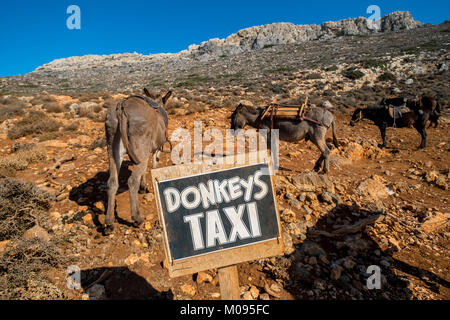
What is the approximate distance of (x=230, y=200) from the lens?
190 cm

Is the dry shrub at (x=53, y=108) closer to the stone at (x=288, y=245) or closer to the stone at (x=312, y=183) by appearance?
the stone at (x=312, y=183)

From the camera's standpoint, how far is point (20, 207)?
12.6 ft

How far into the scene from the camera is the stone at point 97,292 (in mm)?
2596

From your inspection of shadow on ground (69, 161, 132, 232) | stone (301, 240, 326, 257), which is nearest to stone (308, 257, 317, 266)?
stone (301, 240, 326, 257)

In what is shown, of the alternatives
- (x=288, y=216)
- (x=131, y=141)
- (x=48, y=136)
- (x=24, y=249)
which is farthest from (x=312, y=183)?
(x=48, y=136)

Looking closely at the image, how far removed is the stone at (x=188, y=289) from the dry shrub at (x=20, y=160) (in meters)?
5.53

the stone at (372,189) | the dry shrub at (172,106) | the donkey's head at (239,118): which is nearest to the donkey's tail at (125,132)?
the donkey's head at (239,118)

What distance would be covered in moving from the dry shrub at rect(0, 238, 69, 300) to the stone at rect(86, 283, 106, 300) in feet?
1.02

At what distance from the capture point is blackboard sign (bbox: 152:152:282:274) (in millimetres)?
1817

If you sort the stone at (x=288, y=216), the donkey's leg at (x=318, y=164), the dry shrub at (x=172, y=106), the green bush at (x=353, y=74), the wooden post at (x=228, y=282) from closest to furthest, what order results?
the wooden post at (x=228, y=282) → the stone at (x=288, y=216) → the donkey's leg at (x=318, y=164) → the dry shrub at (x=172, y=106) → the green bush at (x=353, y=74)

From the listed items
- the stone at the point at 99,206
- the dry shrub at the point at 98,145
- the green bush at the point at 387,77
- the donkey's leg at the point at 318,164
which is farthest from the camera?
the green bush at the point at 387,77

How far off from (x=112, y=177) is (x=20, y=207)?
1666 mm

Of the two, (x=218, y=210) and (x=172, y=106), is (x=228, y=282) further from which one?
(x=172, y=106)
